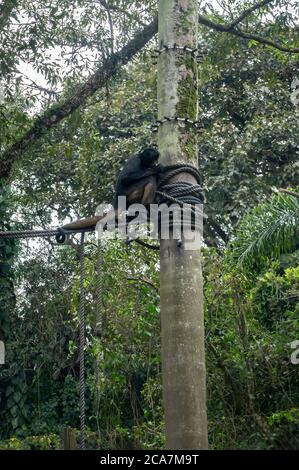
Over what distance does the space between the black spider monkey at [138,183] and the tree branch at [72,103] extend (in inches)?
132

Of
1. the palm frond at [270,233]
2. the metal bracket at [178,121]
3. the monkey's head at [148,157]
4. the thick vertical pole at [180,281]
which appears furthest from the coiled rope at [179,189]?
the palm frond at [270,233]

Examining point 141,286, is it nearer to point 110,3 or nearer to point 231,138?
point 110,3

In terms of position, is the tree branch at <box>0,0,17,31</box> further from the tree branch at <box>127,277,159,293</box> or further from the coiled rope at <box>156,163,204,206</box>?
the coiled rope at <box>156,163,204,206</box>

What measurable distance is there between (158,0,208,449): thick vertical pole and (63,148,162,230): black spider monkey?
0.69 ft

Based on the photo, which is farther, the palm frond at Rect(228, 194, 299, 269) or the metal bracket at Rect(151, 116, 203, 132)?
the palm frond at Rect(228, 194, 299, 269)

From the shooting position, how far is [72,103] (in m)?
8.70

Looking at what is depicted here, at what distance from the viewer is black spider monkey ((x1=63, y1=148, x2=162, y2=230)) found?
183 inches

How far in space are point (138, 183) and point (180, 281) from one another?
38.7 inches

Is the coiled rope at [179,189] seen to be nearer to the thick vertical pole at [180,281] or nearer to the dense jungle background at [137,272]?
the thick vertical pole at [180,281]

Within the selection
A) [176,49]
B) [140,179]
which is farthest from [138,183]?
[176,49]

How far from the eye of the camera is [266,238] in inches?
339

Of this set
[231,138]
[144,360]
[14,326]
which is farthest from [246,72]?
[144,360]

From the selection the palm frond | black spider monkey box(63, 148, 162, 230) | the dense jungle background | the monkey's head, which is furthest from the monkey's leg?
the palm frond

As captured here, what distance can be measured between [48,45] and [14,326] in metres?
5.75
